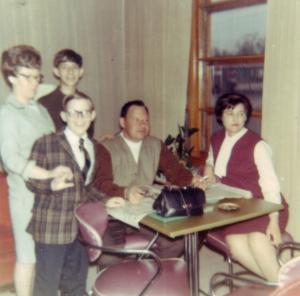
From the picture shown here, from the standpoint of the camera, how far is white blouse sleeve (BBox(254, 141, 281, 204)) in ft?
8.32

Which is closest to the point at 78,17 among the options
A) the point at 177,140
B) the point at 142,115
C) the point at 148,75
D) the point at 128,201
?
the point at 148,75

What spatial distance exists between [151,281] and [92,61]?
3.22 m

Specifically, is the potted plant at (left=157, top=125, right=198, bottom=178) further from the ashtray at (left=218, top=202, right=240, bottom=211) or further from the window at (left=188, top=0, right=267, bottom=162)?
the ashtray at (left=218, top=202, right=240, bottom=211)

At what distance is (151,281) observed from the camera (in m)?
1.98

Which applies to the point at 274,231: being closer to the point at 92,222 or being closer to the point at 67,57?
the point at 92,222

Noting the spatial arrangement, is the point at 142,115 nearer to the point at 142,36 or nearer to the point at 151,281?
the point at 151,281

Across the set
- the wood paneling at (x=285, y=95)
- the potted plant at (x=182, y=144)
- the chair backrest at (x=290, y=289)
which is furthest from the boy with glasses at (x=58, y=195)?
the potted plant at (x=182, y=144)

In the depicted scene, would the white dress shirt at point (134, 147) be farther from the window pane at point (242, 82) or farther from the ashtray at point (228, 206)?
the window pane at point (242, 82)

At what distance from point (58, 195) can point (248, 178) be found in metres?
1.12

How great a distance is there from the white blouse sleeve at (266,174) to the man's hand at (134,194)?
0.68 m

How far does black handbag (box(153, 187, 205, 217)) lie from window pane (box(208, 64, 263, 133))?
1597mm

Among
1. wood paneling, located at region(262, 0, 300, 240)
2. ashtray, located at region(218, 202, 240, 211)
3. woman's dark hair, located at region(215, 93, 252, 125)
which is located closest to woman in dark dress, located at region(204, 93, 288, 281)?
woman's dark hair, located at region(215, 93, 252, 125)

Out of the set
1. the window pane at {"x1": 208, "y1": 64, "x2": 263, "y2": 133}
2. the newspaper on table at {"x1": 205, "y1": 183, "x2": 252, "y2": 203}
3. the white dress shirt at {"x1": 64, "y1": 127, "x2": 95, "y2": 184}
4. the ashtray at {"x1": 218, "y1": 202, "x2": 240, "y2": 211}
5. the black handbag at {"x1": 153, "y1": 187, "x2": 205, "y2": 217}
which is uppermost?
the window pane at {"x1": 208, "y1": 64, "x2": 263, "y2": 133}

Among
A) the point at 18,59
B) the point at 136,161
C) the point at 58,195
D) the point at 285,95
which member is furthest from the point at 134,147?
the point at 285,95
